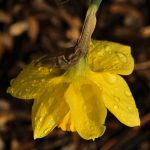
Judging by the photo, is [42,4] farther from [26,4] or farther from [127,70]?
[127,70]

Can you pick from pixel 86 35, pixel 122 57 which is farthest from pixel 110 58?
pixel 86 35

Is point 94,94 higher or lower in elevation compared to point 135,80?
higher

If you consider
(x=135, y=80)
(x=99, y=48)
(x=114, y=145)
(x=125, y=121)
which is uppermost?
(x=99, y=48)

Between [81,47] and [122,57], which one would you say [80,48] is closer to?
[81,47]

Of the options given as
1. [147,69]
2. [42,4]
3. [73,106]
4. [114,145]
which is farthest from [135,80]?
[73,106]

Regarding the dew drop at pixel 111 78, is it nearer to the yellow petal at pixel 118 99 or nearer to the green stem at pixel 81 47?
the yellow petal at pixel 118 99

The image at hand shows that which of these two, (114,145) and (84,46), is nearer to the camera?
(84,46)

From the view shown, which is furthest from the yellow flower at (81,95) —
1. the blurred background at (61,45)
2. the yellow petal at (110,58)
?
the blurred background at (61,45)
